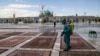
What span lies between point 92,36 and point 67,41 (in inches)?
311

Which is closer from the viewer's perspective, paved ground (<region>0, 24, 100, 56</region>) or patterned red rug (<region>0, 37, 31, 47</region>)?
paved ground (<region>0, 24, 100, 56</region>)

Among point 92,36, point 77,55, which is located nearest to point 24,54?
point 77,55

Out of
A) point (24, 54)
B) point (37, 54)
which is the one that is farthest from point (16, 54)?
point (37, 54)

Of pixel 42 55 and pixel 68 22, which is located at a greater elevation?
pixel 68 22

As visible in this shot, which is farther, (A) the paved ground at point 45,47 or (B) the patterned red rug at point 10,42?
(B) the patterned red rug at point 10,42

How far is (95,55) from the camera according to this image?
32.8 feet

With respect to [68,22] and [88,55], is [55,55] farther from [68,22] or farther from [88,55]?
[68,22]

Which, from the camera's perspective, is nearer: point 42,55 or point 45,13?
point 42,55

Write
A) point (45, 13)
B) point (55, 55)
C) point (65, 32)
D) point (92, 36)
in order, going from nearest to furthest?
point (55, 55) → point (65, 32) → point (92, 36) → point (45, 13)

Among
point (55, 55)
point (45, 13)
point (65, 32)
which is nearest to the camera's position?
point (55, 55)

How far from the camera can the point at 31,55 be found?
994 centimetres

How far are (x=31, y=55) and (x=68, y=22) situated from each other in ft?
9.31

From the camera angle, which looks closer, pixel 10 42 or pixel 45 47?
pixel 45 47

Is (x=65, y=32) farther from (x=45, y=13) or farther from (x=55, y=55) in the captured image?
(x=45, y=13)
